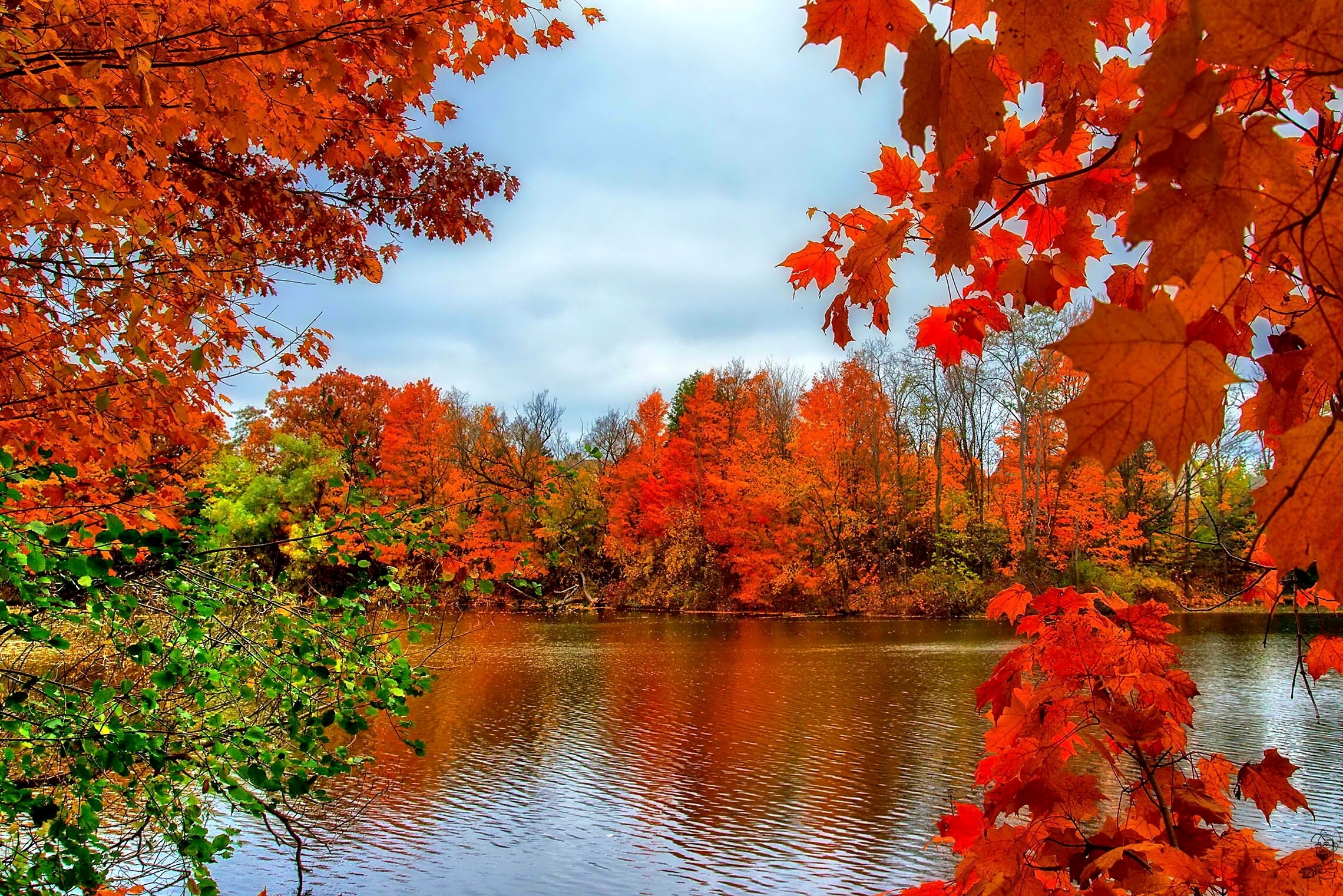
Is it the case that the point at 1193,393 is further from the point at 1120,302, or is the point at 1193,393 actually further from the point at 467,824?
the point at 467,824

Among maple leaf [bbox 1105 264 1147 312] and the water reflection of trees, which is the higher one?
maple leaf [bbox 1105 264 1147 312]

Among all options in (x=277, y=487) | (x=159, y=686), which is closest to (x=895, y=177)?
(x=159, y=686)

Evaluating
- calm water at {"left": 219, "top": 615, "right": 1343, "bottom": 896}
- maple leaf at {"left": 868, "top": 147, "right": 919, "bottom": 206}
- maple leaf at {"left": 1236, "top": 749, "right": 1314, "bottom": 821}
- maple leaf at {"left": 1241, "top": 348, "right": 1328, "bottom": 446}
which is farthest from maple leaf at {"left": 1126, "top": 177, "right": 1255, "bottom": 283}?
calm water at {"left": 219, "top": 615, "right": 1343, "bottom": 896}

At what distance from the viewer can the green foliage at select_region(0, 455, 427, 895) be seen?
197cm

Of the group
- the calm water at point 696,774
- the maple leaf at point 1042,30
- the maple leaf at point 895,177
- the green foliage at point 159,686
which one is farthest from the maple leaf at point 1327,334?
the calm water at point 696,774

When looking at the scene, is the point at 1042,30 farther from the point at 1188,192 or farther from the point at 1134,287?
the point at 1134,287

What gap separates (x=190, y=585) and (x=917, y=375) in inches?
1055

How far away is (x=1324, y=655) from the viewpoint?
1.47 m

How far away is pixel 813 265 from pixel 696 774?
7.96 m

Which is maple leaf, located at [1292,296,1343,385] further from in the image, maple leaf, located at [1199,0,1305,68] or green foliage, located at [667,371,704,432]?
green foliage, located at [667,371,704,432]

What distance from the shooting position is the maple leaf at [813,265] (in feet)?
4.48

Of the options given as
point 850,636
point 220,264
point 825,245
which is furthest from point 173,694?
point 850,636

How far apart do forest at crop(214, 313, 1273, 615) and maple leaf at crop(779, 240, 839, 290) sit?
58.1ft

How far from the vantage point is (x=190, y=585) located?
2.48 metres
